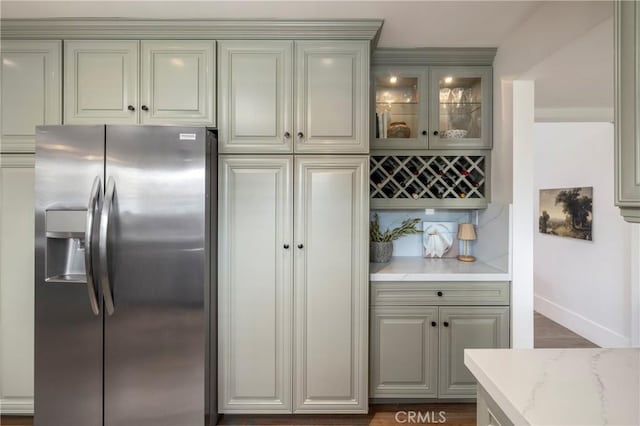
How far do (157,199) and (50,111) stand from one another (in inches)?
40.2

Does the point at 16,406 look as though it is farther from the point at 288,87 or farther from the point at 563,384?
the point at 563,384

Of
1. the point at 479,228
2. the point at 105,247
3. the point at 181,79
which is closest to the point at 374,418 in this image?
the point at 479,228

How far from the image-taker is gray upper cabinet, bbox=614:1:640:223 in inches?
36.5

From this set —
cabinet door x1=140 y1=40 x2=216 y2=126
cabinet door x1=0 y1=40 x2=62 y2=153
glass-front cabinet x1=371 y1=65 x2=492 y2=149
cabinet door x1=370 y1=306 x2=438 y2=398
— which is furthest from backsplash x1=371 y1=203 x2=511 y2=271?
cabinet door x1=0 y1=40 x2=62 y2=153

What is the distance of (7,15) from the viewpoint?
6.56ft

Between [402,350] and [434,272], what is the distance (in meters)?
0.56

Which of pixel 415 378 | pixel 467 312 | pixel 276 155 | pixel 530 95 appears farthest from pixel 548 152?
pixel 276 155

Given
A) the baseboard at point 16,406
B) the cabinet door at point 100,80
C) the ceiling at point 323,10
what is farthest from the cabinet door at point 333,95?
the baseboard at point 16,406

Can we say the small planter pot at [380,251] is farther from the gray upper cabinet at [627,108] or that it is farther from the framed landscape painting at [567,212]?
the framed landscape painting at [567,212]

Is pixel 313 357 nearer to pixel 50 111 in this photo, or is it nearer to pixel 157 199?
pixel 157 199

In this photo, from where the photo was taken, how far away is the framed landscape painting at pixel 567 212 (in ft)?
12.3

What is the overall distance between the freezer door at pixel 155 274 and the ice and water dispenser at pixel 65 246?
184 millimetres

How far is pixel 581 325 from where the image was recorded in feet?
12.5

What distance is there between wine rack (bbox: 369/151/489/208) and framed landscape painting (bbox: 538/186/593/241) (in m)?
2.09
